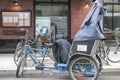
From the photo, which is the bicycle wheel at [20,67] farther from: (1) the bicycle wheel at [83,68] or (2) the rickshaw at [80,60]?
(1) the bicycle wheel at [83,68]

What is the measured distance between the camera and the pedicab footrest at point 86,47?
936cm

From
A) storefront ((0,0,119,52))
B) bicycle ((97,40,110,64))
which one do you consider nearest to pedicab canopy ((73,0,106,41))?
bicycle ((97,40,110,64))

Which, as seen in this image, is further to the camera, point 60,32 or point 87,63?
point 60,32

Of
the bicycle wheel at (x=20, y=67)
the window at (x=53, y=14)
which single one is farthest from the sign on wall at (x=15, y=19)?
the bicycle wheel at (x=20, y=67)

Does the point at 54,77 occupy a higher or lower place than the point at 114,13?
lower

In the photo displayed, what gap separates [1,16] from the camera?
56.0ft

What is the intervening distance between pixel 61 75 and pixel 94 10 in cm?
251

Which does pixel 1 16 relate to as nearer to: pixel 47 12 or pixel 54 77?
pixel 47 12

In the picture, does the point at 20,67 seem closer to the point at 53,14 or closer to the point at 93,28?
the point at 93,28

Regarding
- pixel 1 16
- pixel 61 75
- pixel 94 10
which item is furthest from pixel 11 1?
pixel 94 10

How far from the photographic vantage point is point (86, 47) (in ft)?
30.8

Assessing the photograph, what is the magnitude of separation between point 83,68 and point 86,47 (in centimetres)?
62

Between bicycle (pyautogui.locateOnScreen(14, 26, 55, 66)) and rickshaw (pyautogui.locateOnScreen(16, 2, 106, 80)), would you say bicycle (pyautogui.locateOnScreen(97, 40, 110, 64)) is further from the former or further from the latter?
rickshaw (pyautogui.locateOnScreen(16, 2, 106, 80))

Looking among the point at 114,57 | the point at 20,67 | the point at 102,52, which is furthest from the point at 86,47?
the point at 114,57
